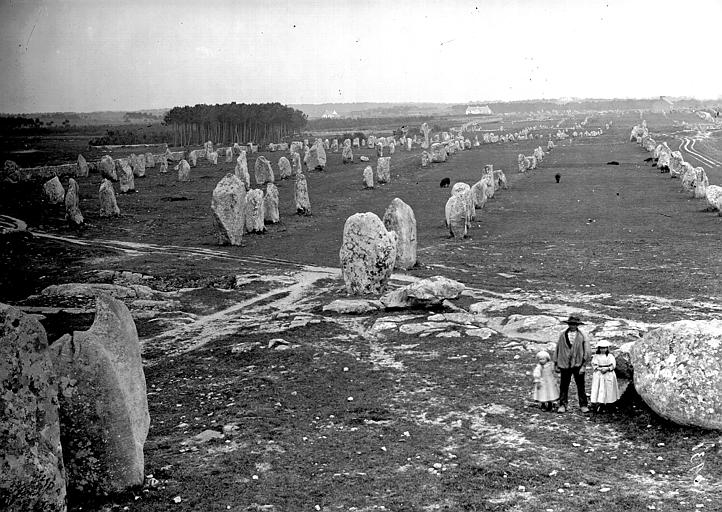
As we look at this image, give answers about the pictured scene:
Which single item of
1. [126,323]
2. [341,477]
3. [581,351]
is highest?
[126,323]

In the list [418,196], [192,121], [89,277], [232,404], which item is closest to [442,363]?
[232,404]

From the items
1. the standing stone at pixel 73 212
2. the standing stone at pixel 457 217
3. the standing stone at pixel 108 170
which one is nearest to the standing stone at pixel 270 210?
the standing stone at pixel 73 212

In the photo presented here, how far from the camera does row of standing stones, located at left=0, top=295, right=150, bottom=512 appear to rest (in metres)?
9.07

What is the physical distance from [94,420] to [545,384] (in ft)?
25.8

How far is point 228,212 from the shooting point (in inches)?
1366

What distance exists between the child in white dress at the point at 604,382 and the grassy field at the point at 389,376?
31 centimetres

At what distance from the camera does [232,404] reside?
14773 millimetres

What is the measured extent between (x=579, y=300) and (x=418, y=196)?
30498 mm

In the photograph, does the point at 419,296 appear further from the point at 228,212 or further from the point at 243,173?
the point at 243,173

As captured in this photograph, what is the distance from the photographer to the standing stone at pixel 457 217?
117ft

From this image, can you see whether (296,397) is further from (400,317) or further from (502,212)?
(502,212)

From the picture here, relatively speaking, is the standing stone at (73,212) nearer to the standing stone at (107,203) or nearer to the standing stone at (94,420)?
the standing stone at (107,203)

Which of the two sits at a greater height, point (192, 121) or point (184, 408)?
point (192, 121)

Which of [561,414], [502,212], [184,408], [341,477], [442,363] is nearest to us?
[341,477]
